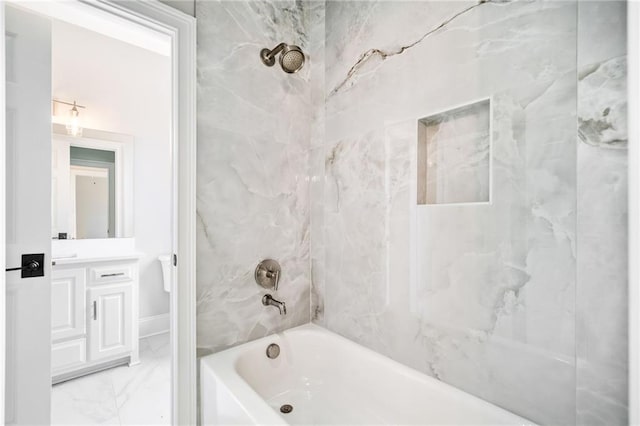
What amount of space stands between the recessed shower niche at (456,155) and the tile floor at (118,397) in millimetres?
1971

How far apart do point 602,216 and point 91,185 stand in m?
3.34

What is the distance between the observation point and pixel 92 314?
2.23 metres

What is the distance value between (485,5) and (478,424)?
58.1 inches

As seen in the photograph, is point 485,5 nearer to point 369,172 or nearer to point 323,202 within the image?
point 369,172

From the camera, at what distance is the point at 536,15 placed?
0.98m

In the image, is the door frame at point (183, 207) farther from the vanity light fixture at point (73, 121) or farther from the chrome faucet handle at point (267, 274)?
the vanity light fixture at point (73, 121)

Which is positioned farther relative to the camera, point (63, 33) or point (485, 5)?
point (63, 33)

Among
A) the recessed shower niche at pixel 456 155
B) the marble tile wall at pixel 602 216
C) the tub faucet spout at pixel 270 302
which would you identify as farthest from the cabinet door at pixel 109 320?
the marble tile wall at pixel 602 216

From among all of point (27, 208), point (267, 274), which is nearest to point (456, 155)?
point (267, 274)

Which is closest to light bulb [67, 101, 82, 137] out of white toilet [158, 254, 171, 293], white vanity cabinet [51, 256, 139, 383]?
white vanity cabinet [51, 256, 139, 383]

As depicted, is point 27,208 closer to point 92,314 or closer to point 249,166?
point 249,166

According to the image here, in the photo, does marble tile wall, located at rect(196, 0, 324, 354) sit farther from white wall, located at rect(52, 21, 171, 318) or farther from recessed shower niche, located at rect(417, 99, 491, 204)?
white wall, located at rect(52, 21, 171, 318)

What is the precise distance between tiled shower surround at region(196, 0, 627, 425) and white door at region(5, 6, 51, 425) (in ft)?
2.42

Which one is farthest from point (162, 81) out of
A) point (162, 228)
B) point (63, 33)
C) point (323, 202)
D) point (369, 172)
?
point (369, 172)
